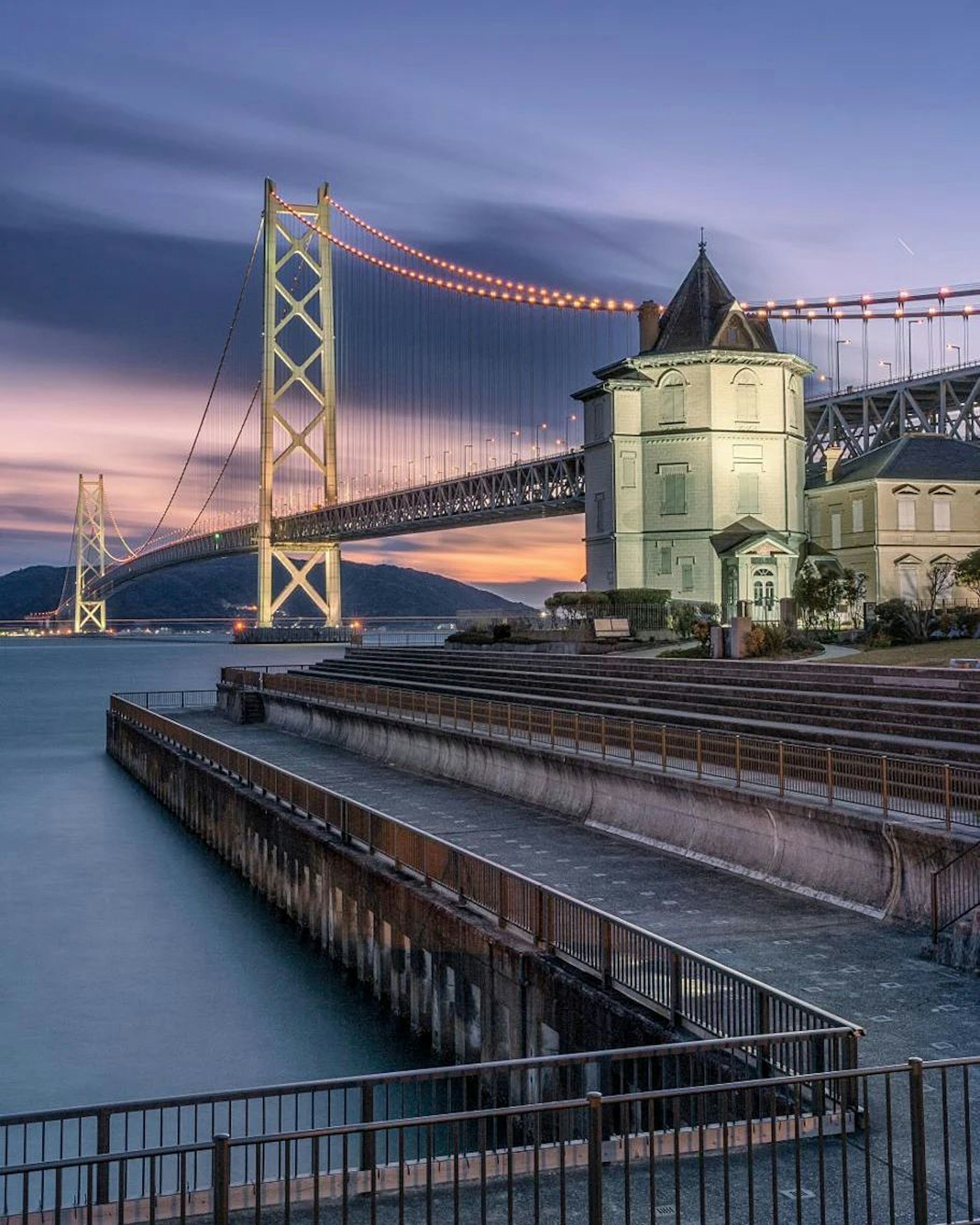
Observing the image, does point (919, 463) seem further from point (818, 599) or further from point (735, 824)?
point (735, 824)

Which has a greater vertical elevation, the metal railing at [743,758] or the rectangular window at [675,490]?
the rectangular window at [675,490]

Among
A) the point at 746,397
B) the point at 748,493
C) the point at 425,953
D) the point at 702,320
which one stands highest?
the point at 702,320

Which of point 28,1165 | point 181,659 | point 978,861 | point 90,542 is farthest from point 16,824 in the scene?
point 90,542

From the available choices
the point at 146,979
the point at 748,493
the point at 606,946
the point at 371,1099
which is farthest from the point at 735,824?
the point at 748,493

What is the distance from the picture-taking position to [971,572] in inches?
1640

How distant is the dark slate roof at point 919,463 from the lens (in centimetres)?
5181

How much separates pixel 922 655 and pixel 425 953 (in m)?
20.5

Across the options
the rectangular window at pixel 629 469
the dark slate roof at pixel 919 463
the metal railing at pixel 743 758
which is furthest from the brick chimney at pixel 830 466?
the metal railing at pixel 743 758

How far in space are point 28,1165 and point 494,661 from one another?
38879mm

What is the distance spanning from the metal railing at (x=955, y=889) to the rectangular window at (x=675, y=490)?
40586mm

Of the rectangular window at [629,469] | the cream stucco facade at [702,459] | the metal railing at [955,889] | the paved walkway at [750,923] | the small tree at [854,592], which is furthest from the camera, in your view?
the rectangular window at [629,469]

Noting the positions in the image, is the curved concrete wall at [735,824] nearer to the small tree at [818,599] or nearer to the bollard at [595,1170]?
the bollard at [595,1170]

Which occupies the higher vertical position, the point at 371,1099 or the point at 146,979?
the point at 371,1099

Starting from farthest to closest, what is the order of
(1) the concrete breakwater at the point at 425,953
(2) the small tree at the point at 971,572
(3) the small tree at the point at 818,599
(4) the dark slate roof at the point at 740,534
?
(4) the dark slate roof at the point at 740,534 < (3) the small tree at the point at 818,599 < (2) the small tree at the point at 971,572 < (1) the concrete breakwater at the point at 425,953
